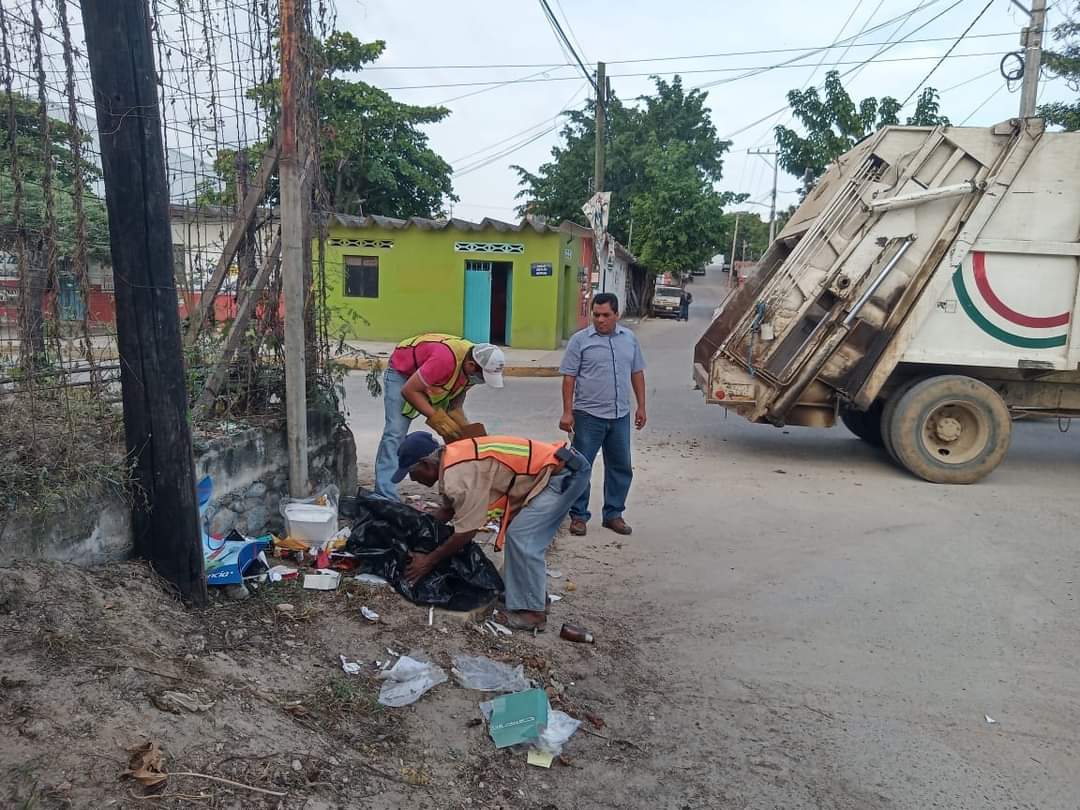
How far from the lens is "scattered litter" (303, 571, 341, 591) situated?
3.80 metres

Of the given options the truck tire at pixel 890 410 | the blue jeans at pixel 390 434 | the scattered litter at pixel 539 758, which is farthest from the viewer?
the truck tire at pixel 890 410

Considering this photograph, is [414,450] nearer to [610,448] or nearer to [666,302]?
[610,448]

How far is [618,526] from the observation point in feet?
17.8

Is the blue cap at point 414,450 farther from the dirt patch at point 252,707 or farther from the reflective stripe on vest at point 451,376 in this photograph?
the reflective stripe on vest at point 451,376

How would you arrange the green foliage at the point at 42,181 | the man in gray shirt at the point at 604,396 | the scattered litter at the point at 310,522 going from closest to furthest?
the green foliage at the point at 42,181 < the scattered litter at the point at 310,522 < the man in gray shirt at the point at 604,396

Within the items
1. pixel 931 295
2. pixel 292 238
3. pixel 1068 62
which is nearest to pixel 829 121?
pixel 1068 62

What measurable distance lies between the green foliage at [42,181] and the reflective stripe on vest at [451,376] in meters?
1.85

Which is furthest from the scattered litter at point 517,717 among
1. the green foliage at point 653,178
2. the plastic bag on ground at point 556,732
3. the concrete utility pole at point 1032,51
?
the green foliage at point 653,178

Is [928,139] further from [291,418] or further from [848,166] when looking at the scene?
[291,418]

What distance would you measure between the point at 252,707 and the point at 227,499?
1.76 meters

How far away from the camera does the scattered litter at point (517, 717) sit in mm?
2846

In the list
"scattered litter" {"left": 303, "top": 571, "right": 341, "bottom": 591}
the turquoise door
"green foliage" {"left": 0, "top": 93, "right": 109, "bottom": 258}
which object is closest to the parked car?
the turquoise door

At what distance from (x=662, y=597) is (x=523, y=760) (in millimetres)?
1769

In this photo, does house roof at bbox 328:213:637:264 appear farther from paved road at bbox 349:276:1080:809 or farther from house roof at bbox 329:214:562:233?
paved road at bbox 349:276:1080:809
